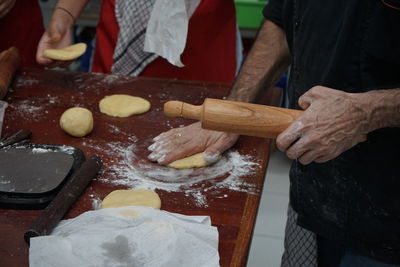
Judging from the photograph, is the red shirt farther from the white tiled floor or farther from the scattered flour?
the white tiled floor

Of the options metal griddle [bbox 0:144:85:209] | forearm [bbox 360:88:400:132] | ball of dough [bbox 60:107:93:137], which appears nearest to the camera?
forearm [bbox 360:88:400:132]

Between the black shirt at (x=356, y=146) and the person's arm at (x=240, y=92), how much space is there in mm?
228

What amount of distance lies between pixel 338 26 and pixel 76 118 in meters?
0.81

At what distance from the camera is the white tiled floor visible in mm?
2539

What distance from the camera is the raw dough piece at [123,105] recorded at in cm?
173

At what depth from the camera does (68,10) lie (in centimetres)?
215

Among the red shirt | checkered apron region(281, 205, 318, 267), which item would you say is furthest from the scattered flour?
the red shirt

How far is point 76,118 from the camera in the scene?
5.09 feet

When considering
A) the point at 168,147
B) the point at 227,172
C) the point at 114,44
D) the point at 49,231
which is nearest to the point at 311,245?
the point at 227,172

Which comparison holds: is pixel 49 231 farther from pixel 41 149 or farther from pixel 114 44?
pixel 114 44

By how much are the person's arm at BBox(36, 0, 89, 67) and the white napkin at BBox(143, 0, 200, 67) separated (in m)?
0.34

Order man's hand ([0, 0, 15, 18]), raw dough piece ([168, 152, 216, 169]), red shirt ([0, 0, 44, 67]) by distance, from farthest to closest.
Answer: red shirt ([0, 0, 44, 67]), man's hand ([0, 0, 15, 18]), raw dough piece ([168, 152, 216, 169])

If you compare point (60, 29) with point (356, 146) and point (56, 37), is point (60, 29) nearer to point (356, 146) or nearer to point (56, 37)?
point (56, 37)

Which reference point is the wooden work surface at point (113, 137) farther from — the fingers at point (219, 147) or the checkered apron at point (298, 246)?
the checkered apron at point (298, 246)
